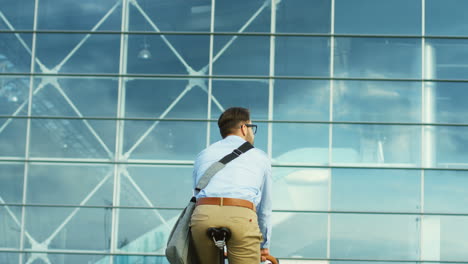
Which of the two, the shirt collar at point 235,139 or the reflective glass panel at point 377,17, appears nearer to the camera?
the shirt collar at point 235,139

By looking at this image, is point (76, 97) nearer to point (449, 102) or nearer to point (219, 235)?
point (449, 102)

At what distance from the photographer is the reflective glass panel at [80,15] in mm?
10133

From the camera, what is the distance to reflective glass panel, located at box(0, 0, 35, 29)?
33.4ft

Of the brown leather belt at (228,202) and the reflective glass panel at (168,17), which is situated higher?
the reflective glass panel at (168,17)

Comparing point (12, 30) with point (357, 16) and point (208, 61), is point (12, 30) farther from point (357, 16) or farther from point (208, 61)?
point (357, 16)

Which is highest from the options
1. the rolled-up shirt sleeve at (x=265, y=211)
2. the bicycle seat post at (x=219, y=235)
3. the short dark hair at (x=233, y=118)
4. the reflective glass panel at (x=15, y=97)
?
the reflective glass panel at (x=15, y=97)

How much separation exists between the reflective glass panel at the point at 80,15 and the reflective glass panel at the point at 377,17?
11.0 ft

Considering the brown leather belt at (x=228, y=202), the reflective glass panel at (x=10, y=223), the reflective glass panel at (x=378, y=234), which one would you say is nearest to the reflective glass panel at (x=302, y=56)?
the reflective glass panel at (x=378, y=234)

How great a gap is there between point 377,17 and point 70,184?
5182mm

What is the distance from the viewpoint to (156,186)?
386 inches

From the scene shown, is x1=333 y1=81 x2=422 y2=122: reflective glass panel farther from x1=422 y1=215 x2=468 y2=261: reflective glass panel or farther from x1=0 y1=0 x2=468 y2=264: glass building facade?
x1=422 y1=215 x2=468 y2=261: reflective glass panel

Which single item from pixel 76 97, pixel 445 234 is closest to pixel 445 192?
pixel 445 234

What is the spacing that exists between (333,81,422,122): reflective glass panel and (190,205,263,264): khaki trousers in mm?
6177

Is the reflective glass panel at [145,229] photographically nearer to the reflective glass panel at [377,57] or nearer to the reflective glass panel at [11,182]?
the reflective glass panel at [11,182]
